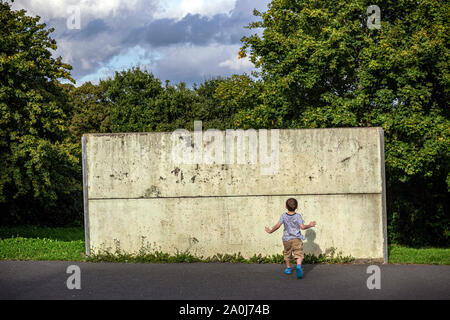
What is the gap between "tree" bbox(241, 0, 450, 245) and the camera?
14.3 m

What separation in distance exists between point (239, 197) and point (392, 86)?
885cm

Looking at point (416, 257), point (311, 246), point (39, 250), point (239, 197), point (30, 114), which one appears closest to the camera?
point (311, 246)

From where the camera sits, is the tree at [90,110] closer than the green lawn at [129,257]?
No

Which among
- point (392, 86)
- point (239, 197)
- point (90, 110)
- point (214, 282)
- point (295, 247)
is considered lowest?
point (214, 282)

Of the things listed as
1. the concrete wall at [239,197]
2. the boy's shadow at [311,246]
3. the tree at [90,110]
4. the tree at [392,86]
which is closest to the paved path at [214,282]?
the boy's shadow at [311,246]

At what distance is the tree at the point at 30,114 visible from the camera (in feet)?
54.6

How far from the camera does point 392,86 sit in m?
15.7

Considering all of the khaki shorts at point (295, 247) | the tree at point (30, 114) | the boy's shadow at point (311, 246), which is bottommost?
the boy's shadow at point (311, 246)

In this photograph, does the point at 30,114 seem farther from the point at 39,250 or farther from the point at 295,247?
the point at 295,247

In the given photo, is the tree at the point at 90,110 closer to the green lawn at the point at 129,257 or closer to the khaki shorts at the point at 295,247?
the green lawn at the point at 129,257

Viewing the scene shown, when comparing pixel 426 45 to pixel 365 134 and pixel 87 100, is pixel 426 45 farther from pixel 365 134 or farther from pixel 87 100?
pixel 87 100

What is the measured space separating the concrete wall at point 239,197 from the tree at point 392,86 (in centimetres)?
528

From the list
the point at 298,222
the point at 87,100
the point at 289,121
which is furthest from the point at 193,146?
the point at 87,100

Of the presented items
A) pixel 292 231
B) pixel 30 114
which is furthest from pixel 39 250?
pixel 30 114
